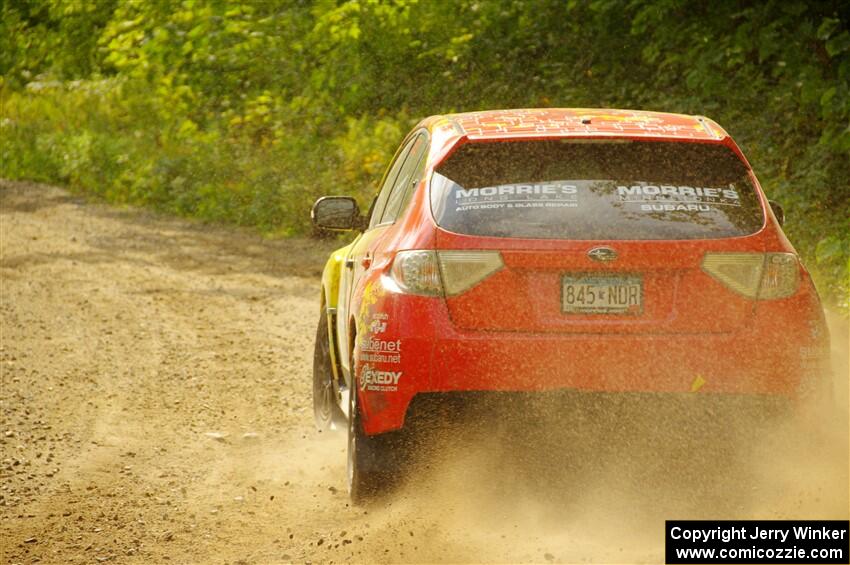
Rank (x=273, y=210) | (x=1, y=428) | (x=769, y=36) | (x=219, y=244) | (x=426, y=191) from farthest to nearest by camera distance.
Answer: (x=273, y=210) → (x=219, y=244) → (x=769, y=36) → (x=1, y=428) → (x=426, y=191)

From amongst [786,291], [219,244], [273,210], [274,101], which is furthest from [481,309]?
[274,101]

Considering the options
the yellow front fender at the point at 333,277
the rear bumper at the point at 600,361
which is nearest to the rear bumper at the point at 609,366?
the rear bumper at the point at 600,361

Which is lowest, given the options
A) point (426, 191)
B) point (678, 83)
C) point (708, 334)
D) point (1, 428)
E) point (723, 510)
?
point (678, 83)

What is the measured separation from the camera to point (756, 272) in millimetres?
5391

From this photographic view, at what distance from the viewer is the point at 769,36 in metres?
14.6

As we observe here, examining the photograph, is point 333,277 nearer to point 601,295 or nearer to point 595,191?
point 595,191

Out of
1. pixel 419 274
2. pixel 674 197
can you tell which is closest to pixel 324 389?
pixel 419 274

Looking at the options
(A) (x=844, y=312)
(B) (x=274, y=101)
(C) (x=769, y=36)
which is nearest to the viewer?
(A) (x=844, y=312)

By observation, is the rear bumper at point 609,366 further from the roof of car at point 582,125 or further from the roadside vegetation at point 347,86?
the roadside vegetation at point 347,86

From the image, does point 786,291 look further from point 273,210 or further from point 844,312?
point 273,210

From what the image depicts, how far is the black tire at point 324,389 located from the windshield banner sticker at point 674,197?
257cm

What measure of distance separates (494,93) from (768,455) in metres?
17.1

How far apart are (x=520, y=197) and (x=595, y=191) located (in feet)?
0.99

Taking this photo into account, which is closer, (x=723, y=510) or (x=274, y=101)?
(x=723, y=510)
